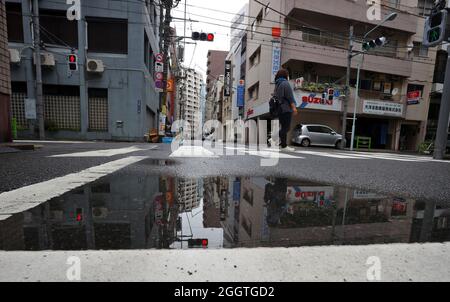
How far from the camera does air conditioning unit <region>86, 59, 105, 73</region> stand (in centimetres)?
1173

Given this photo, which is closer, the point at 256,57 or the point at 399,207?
the point at 399,207

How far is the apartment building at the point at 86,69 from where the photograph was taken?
1172cm

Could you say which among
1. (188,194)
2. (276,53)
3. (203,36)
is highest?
(276,53)

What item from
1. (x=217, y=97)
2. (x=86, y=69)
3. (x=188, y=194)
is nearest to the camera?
(x=188, y=194)

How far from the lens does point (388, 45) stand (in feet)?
57.7

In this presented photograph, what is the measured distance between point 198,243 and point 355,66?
19.1 m

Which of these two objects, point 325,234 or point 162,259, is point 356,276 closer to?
point 325,234

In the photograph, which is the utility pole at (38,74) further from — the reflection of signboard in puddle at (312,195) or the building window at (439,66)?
the building window at (439,66)

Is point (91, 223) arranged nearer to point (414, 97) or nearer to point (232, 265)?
point (232, 265)

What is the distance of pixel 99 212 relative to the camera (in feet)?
3.52

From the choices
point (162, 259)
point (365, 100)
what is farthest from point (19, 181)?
point (365, 100)

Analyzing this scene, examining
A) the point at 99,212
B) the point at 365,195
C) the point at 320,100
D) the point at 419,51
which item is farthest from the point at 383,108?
the point at 99,212

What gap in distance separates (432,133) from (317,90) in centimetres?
1184

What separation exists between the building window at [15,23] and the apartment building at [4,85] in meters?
9.78
